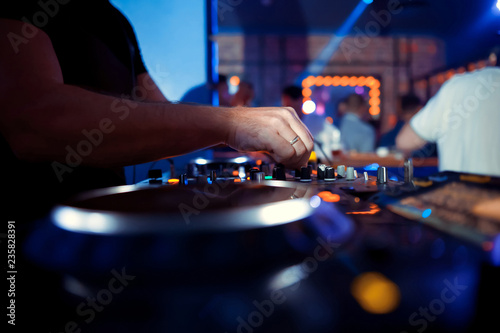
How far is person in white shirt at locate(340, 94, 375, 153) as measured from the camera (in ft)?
17.5

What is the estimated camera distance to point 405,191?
0.48 meters

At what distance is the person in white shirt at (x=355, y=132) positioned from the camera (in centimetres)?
534

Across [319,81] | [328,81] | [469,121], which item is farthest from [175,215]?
[328,81]

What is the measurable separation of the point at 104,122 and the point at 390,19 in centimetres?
842

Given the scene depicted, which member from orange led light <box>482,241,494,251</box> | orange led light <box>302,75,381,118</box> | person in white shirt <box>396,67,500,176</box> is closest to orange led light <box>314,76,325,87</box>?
orange led light <box>302,75,381,118</box>

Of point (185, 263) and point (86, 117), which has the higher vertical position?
point (86, 117)

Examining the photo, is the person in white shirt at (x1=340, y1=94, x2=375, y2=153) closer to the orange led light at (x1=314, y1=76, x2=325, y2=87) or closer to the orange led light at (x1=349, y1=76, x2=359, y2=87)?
the orange led light at (x1=314, y1=76, x2=325, y2=87)

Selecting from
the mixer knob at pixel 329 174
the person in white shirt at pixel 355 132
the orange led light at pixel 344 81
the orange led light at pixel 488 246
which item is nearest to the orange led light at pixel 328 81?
the orange led light at pixel 344 81

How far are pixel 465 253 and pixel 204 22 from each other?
1878mm

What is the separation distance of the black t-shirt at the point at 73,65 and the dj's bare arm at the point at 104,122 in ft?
0.35

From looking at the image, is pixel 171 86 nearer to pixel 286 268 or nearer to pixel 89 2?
pixel 89 2

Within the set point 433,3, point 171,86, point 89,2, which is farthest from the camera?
point 433,3

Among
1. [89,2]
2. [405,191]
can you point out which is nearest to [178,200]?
[405,191]

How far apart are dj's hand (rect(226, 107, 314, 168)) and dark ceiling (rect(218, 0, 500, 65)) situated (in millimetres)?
5866
